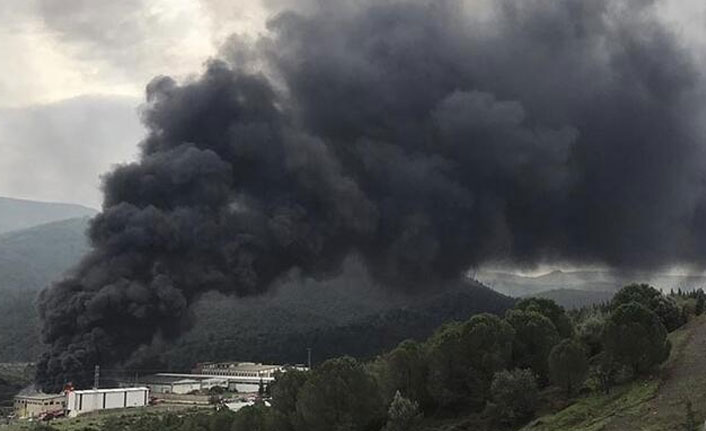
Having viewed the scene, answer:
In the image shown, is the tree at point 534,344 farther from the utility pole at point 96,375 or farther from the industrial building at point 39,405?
the utility pole at point 96,375

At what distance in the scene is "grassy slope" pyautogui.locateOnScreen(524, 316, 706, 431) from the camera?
84.1 ft

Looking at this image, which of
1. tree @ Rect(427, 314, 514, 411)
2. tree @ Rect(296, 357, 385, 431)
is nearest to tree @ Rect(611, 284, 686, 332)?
tree @ Rect(427, 314, 514, 411)

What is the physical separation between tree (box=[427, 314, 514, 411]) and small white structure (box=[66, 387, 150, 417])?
1629 inches

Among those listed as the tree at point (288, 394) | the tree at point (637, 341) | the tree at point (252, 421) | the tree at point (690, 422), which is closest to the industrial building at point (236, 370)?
the tree at point (252, 421)

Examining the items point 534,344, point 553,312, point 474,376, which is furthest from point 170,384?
point 534,344

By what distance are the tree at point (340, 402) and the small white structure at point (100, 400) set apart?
125 ft

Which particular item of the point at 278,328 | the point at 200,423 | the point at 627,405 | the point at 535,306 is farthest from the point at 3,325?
the point at 627,405

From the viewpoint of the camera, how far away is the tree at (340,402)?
1457 inches

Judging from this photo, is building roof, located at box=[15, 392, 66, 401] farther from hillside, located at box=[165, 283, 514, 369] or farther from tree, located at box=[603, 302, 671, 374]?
tree, located at box=[603, 302, 671, 374]

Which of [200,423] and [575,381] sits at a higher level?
[575,381]

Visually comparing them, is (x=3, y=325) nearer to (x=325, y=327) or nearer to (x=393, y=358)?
(x=325, y=327)

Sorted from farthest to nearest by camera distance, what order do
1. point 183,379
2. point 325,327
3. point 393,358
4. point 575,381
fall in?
point 325,327
point 183,379
point 393,358
point 575,381

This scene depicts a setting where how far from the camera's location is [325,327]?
A: 11950cm

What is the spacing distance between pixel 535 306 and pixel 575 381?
11292mm
